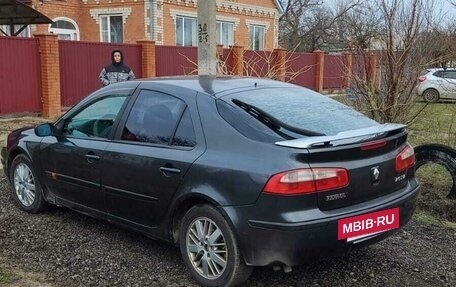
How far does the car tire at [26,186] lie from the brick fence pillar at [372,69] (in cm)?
466

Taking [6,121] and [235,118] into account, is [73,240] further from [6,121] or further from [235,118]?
[6,121]

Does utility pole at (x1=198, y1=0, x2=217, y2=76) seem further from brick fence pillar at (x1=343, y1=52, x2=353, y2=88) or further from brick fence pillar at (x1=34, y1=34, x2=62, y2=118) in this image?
brick fence pillar at (x1=34, y1=34, x2=62, y2=118)

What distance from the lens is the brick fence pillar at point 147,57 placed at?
17000 millimetres

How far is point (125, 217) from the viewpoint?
4.29 meters

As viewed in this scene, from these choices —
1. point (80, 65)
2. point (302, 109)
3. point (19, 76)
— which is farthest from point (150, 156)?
point (80, 65)

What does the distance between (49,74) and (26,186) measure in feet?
29.9

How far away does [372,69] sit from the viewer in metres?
7.34

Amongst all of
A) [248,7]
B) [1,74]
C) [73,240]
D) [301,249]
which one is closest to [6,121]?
[1,74]

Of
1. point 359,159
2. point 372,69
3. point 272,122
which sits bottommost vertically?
point 359,159

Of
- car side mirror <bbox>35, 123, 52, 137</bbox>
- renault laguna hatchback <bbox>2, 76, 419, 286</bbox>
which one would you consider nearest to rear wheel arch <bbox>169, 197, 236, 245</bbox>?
renault laguna hatchback <bbox>2, 76, 419, 286</bbox>

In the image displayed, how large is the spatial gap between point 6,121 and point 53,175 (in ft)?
29.0

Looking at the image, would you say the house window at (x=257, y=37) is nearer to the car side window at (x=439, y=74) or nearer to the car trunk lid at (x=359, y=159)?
the car side window at (x=439, y=74)

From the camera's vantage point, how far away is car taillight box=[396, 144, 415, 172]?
3.84 metres

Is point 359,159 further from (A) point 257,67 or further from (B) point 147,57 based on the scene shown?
(B) point 147,57
